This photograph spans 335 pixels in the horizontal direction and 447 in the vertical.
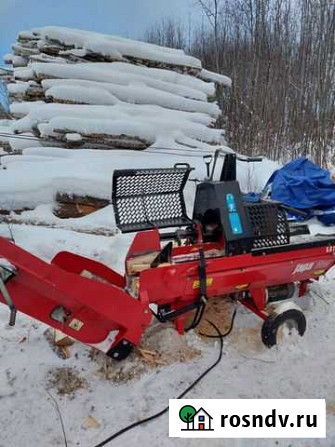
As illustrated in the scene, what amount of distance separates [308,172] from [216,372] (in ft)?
15.3

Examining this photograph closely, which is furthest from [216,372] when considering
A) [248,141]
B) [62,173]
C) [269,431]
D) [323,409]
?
[248,141]

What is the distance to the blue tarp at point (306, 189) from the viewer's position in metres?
5.70

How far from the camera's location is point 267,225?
2613mm

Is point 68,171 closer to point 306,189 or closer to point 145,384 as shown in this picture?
point 145,384

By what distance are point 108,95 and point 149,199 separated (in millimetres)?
4265

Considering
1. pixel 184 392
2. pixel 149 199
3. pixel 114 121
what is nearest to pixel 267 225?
pixel 149 199

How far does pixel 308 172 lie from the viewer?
608 centimetres

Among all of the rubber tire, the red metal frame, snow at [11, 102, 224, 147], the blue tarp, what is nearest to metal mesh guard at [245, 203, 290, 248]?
the red metal frame


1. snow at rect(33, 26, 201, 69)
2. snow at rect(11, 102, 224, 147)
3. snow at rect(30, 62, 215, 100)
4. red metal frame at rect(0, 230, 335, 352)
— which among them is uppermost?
snow at rect(33, 26, 201, 69)

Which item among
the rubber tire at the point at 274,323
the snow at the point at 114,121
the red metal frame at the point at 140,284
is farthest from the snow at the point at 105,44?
the rubber tire at the point at 274,323

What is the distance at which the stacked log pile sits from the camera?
19.4 feet

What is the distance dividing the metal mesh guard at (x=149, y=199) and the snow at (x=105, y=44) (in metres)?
5.03

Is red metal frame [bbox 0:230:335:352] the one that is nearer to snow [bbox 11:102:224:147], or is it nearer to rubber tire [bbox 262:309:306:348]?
rubber tire [bbox 262:309:306:348]

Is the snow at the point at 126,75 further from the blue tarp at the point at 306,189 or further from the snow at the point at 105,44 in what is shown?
the blue tarp at the point at 306,189
